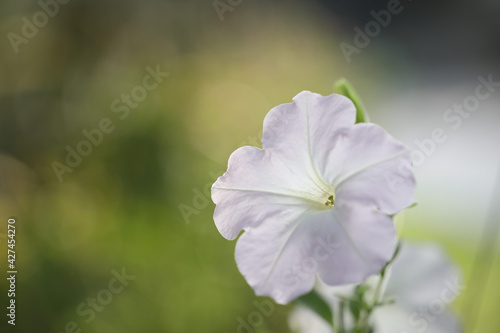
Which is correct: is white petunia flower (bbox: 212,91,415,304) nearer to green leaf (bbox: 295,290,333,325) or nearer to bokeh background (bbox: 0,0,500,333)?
green leaf (bbox: 295,290,333,325)

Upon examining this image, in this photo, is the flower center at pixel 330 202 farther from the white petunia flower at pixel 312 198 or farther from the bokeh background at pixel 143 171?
the bokeh background at pixel 143 171

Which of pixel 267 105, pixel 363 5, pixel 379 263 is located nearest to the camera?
pixel 379 263

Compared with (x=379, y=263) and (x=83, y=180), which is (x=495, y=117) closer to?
(x=83, y=180)

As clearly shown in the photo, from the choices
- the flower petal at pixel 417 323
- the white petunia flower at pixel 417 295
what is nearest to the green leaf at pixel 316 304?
the white petunia flower at pixel 417 295

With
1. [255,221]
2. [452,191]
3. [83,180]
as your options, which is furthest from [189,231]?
[452,191]

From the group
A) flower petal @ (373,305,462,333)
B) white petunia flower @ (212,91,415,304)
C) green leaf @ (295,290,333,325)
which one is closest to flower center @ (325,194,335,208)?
white petunia flower @ (212,91,415,304)
